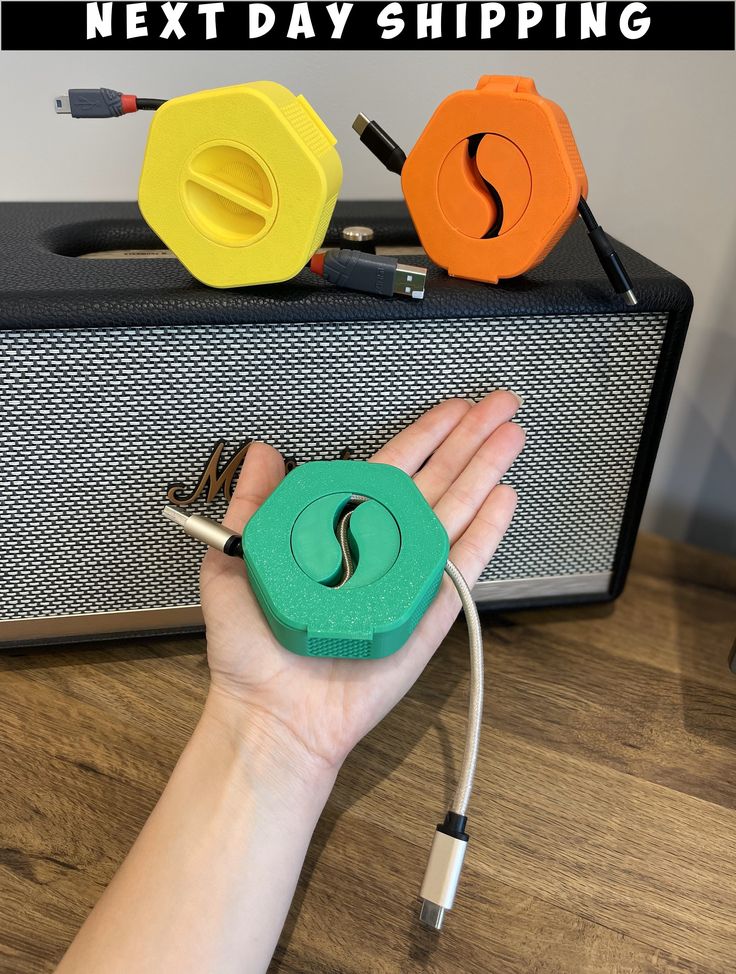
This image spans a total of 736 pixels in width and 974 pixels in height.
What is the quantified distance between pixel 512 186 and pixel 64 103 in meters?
0.25

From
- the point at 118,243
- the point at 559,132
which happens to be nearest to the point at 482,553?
the point at 559,132

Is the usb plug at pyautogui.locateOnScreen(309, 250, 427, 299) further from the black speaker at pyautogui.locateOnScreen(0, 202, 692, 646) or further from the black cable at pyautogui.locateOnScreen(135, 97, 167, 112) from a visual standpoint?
the black cable at pyautogui.locateOnScreen(135, 97, 167, 112)

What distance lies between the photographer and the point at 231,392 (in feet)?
1.36

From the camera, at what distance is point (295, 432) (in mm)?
436

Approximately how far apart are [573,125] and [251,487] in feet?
1.26

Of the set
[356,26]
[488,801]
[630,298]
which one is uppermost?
[356,26]

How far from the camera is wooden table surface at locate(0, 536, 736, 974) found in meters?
0.36

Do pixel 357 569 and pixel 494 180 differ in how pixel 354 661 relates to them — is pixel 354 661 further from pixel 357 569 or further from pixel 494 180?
pixel 494 180

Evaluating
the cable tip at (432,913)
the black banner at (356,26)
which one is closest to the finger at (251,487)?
the cable tip at (432,913)

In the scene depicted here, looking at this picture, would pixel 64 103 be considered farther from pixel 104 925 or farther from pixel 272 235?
pixel 104 925

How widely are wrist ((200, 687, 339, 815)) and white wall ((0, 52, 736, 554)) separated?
0.43m

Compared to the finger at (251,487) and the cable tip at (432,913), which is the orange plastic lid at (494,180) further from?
the cable tip at (432,913)

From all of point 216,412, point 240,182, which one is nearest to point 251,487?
point 216,412

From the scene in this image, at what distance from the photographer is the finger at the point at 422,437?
431mm
